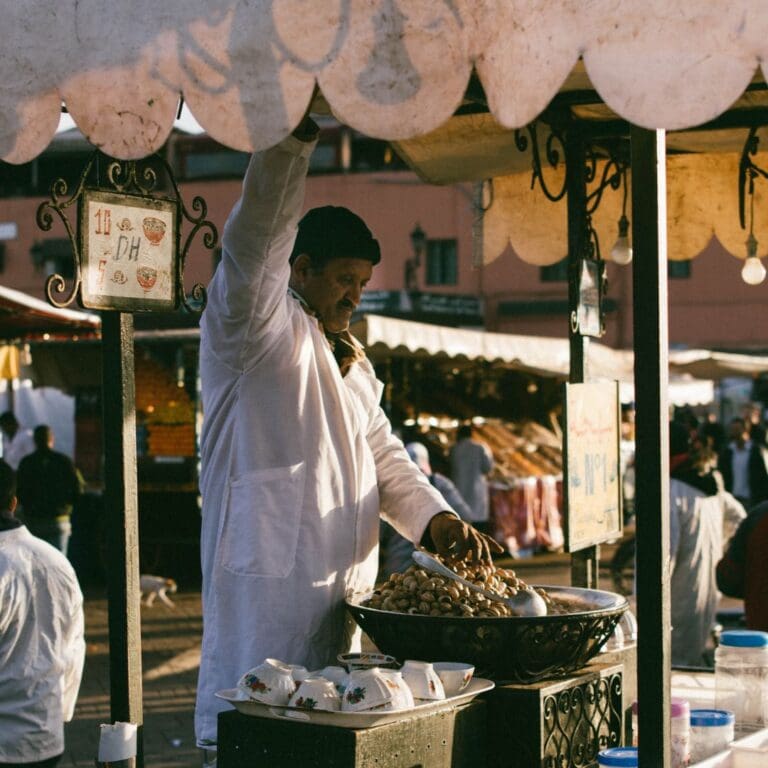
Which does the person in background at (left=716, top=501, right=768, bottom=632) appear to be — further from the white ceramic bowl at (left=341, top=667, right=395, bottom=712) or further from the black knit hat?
the white ceramic bowl at (left=341, top=667, right=395, bottom=712)

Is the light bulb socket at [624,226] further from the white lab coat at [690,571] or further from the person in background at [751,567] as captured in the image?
the white lab coat at [690,571]

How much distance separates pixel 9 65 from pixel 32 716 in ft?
9.45

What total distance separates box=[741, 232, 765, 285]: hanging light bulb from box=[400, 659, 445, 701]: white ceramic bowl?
3.33 metres

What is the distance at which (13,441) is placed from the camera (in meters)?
15.8

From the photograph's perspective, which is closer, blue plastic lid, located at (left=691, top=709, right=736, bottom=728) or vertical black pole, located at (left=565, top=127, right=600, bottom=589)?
blue plastic lid, located at (left=691, top=709, right=736, bottom=728)

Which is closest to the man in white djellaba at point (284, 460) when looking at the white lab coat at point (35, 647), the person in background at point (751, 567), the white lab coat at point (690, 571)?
the white lab coat at point (35, 647)

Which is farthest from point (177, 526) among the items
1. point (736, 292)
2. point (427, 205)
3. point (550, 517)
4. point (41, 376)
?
point (736, 292)

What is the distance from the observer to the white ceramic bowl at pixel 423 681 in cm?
274

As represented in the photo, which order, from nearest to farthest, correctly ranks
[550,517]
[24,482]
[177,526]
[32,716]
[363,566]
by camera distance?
[363,566] < [32,716] < [24,482] < [177,526] < [550,517]

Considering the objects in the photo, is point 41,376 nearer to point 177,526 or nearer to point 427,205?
point 177,526

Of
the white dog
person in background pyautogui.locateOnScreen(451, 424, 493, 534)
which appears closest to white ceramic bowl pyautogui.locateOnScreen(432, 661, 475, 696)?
the white dog

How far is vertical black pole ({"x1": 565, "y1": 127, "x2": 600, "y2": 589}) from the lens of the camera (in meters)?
4.82

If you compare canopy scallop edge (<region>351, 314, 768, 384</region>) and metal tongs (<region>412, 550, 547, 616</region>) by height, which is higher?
canopy scallop edge (<region>351, 314, 768, 384</region>)

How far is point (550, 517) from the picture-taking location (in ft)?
56.5
